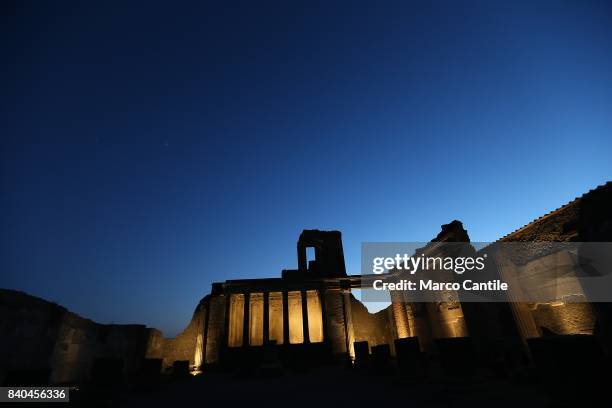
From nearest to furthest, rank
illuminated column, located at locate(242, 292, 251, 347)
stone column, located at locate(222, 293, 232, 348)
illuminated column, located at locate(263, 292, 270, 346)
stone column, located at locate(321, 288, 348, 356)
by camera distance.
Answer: illuminated column, located at locate(263, 292, 270, 346)
illuminated column, located at locate(242, 292, 251, 347)
stone column, located at locate(222, 293, 232, 348)
stone column, located at locate(321, 288, 348, 356)

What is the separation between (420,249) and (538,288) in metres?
7.55

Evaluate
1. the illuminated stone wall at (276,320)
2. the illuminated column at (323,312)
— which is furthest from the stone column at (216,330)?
the illuminated column at (323,312)

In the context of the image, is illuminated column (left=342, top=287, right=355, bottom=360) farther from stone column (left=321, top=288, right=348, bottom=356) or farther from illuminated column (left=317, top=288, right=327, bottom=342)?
illuminated column (left=317, top=288, right=327, bottom=342)

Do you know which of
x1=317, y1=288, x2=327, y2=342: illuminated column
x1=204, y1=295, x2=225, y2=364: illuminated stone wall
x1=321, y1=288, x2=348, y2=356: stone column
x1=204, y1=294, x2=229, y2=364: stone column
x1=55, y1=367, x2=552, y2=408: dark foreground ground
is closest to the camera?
x1=55, y1=367, x2=552, y2=408: dark foreground ground

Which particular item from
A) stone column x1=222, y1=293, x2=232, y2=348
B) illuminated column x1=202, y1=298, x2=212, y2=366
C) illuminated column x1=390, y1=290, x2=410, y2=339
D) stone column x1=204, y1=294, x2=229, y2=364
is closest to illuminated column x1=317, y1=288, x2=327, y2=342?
illuminated column x1=390, y1=290, x2=410, y2=339

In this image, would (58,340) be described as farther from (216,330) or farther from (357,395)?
(357,395)

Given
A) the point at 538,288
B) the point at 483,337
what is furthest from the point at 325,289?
the point at 538,288

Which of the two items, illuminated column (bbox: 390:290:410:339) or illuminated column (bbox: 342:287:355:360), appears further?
illuminated column (bbox: 342:287:355:360)

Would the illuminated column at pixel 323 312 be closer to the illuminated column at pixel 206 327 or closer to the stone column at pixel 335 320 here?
the stone column at pixel 335 320

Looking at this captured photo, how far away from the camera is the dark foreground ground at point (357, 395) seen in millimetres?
6137

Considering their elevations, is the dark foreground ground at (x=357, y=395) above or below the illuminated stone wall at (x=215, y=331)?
below

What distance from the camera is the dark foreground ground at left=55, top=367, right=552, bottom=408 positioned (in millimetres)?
6137

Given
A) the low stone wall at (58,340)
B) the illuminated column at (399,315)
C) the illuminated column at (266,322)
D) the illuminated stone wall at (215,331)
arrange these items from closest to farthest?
the low stone wall at (58,340)
the illuminated column at (399,315)
the illuminated column at (266,322)
the illuminated stone wall at (215,331)

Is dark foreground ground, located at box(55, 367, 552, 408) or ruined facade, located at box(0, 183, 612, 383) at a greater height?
ruined facade, located at box(0, 183, 612, 383)
